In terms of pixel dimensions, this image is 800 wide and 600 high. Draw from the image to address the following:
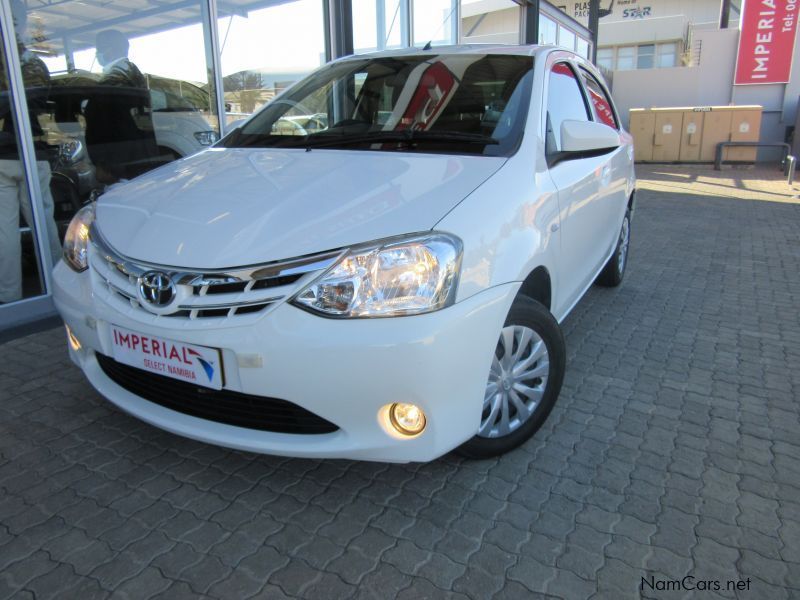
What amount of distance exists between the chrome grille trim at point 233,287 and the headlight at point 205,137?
3.99 metres

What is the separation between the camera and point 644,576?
6.62ft

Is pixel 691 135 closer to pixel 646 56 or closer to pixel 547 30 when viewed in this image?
pixel 547 30

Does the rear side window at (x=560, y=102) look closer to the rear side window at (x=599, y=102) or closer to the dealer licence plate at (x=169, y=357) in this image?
the rear side window at (x=599, y=102)

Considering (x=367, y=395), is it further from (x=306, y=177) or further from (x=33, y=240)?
(x=33, y=240)

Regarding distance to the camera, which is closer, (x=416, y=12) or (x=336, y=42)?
(x=336, y=42)

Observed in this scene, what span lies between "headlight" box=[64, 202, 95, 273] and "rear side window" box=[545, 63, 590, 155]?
2.04 metres

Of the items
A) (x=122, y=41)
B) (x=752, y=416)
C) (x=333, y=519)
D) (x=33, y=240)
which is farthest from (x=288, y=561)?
(x=122, y=41)

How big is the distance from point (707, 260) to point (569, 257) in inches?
157

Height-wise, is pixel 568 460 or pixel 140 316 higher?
pixel 140 316

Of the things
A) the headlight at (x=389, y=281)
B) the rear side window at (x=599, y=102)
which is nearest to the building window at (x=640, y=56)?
the rear side window at (x=599, y=102)

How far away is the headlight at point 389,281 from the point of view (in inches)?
79.7

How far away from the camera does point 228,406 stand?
2.22 meters

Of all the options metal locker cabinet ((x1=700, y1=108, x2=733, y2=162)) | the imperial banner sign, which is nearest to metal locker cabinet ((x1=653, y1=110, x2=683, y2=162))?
metal locker cabinet ((x1=700, y1=108, x2=733, y2=162))

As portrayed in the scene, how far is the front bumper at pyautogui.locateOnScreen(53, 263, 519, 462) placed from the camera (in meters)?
1.98
